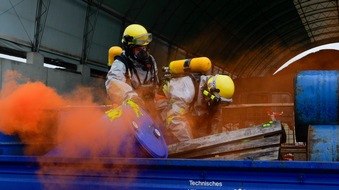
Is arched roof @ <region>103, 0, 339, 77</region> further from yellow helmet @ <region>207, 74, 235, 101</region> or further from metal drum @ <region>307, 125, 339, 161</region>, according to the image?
metal drum @ <region>307, 125, 339, 161</region>

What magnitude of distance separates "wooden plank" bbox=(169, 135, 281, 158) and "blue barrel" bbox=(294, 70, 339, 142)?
28 centimetres

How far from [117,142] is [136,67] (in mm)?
1658

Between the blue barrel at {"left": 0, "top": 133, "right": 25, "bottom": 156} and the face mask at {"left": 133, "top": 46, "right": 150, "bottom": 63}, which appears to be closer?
the blue barrel at {"left": 0, "top": 133, "right": 25, "bottom": 156}

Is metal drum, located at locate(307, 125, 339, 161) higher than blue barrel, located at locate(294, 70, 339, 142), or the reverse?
blue barrel, located at locate(294, 70, 339, 142)

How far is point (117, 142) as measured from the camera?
312cm

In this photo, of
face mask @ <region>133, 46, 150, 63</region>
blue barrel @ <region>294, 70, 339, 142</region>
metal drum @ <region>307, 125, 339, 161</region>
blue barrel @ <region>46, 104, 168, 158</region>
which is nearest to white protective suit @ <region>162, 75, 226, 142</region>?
face mask @ <region>133, 46, 150, 63</region>

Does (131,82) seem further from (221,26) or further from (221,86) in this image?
(221,26)

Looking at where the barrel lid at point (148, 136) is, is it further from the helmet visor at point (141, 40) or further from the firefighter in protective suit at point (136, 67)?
the helmet visor at point (141, 40)

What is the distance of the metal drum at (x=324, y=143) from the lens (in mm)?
2844

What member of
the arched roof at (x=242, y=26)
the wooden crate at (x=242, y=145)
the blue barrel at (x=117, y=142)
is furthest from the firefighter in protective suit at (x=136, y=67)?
the arched roof at (x=242, y=26)

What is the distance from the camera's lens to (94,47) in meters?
16.2

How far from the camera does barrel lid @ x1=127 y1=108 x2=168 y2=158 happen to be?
318 cm

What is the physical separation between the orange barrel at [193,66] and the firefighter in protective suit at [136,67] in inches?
33.9

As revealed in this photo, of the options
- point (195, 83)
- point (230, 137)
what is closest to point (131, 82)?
point (195, 83)
